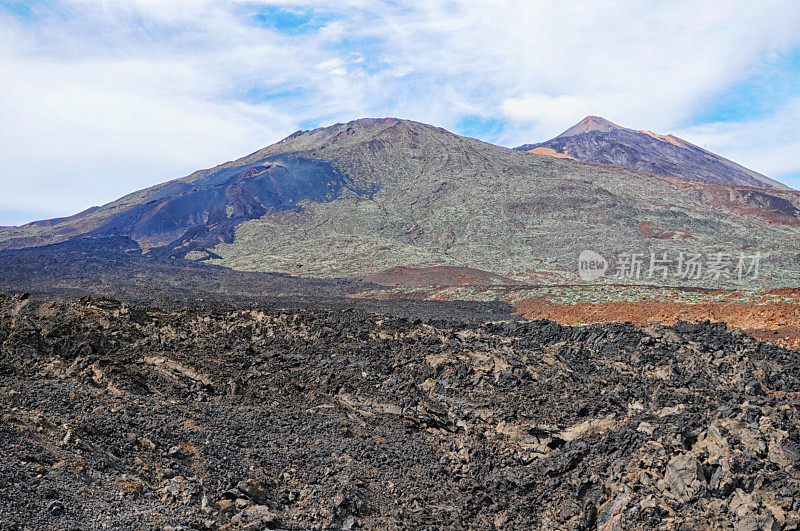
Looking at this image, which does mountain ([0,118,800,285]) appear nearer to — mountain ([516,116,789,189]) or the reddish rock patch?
the reddish rock patch

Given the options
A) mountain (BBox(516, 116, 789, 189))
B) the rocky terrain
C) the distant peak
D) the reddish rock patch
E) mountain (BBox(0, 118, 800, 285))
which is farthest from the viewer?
the distant peak

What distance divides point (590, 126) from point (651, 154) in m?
35.7

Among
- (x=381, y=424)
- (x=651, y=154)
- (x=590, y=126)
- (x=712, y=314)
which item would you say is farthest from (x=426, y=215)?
(x=590, y=126)

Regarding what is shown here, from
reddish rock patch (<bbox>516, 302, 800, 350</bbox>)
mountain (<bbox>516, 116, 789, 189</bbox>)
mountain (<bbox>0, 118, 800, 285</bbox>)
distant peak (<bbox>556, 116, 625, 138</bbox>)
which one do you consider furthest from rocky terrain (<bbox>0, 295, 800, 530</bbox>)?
distant peak (<bbox>556, 116, 625, 138</bbox>)

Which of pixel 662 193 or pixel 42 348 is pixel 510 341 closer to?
pixel 42 348

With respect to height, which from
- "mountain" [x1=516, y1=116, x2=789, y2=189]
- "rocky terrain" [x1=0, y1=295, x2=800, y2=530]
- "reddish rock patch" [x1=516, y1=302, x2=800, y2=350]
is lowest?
"rocky terrain" [x1=0, y1=295, x2=800, y2=530]

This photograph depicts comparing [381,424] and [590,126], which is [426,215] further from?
[590,126]

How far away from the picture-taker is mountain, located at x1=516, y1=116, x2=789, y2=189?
106375 millimetres

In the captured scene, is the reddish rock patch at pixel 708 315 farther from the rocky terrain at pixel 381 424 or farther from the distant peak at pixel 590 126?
the distant peak at pixel 590 126

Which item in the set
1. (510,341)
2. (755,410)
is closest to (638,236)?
Result: (510,341)

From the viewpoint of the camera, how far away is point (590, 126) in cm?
14638

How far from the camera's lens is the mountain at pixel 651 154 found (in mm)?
106375

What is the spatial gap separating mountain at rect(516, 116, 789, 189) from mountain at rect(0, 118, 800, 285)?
101 feet

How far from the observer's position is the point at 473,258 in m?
53.6
